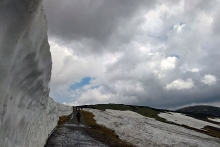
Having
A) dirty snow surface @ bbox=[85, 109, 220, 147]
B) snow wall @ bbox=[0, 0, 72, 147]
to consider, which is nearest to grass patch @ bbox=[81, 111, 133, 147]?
dirty snow surface @ bbox=[85, 109, 220, 147]

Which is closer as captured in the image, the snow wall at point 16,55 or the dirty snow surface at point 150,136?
the snow wall at point 16,55

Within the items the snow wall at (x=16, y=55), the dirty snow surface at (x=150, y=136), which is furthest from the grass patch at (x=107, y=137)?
the snow wall at (x=16, y=55)

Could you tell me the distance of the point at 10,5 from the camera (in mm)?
7984

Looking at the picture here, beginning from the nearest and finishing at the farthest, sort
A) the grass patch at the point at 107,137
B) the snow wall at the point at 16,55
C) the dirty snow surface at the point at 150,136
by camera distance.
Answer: the snow wall at the point at 16,55 → the grass patch at the point at 107,137 → the dirty snow surface at the point at 150,136

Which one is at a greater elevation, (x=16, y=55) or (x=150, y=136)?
(x=16, y=55)

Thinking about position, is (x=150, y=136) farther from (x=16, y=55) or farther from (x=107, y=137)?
(x=16, y=55)

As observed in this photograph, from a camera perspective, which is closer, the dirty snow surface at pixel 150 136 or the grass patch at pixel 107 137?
the grass patch at pixel 107 137

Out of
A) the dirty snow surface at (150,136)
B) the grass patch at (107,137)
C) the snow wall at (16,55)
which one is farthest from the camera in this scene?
the dirty snow surface at (150,136)

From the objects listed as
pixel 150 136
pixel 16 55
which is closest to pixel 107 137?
pixel 150 136

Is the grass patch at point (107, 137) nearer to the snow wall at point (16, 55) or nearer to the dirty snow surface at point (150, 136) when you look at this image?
the dirty snow surface at point (150, 136)

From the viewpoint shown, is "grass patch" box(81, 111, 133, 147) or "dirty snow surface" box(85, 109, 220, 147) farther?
"dirty snow surface" box(85, 109, 220, 147)

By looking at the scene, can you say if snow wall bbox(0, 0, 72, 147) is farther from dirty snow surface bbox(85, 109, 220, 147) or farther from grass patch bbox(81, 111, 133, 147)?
dirty snow surface bbox(85, 109, 220, 147)

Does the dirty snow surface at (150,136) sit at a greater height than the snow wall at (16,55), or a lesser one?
lesser

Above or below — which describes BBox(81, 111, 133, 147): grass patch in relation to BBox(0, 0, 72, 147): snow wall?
below
